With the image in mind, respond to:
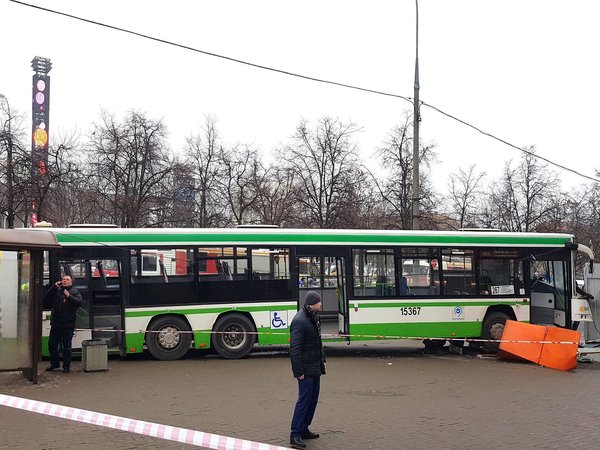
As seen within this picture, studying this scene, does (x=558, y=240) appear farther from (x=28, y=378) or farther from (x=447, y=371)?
(x=28, y=378)

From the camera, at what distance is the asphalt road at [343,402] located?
7023mm

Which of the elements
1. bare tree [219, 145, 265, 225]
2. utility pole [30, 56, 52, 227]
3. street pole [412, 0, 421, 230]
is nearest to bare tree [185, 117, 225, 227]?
bare tree [219, 145, 265, 225]

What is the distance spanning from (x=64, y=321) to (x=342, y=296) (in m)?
6.25

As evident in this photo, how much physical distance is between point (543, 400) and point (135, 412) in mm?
6145

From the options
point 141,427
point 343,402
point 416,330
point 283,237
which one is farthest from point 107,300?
point 416,330

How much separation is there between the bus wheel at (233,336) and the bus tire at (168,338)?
2.13ft

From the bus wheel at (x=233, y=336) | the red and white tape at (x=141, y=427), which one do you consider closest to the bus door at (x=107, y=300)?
the bus wheel at (x=233, y=336)

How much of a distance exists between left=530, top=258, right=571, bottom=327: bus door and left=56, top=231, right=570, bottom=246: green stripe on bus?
0.58 meters

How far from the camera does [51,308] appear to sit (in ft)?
40.3

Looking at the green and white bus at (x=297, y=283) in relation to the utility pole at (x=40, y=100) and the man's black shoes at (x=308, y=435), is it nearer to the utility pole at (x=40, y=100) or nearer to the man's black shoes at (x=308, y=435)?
the man's black shoes at (x=308, y=435)

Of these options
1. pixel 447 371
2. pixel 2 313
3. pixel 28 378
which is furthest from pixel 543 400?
pixel 2 313

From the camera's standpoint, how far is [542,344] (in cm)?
1315

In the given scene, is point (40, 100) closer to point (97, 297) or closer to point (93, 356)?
point (97, 297)

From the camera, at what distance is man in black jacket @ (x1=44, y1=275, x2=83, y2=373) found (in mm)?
11305
